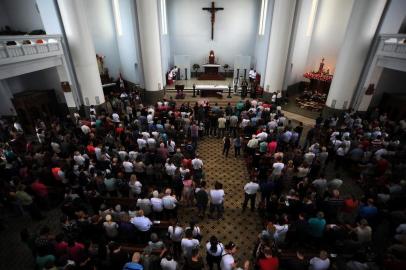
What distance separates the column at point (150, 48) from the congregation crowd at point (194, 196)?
17.4ft

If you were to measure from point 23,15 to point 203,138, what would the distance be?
11.7m

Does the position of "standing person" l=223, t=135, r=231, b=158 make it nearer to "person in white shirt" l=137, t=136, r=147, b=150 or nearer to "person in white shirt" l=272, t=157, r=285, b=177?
"person in white shirt" l=272, t=157, r=285, b=177

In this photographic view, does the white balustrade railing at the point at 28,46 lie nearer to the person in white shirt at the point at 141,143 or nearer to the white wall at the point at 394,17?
the person in white shirt at the point at 141,143

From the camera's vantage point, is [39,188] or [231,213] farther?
[231,213]

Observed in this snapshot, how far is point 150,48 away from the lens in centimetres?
1480

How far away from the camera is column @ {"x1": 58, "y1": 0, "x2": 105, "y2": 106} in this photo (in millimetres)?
11133

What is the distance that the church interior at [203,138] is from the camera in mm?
5387

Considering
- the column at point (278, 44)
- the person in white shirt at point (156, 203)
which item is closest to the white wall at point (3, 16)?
the person in white shirt at point (156, 203)

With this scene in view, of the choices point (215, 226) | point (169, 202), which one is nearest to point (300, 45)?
point (215, 226)

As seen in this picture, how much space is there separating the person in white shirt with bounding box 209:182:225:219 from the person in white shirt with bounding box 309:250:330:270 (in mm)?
2580

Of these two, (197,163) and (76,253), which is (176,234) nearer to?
(76,253)

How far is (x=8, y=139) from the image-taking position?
10.2 meters

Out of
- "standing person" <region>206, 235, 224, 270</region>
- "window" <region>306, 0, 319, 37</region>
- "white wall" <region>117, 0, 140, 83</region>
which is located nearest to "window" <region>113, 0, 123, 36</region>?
"white wall" <region>117, 0, 140, 83</region>

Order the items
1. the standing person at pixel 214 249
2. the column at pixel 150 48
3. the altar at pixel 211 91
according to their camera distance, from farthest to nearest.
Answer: the altar at pixel 211 91
the column at pixel 150 48
the standing person at pixel 214 249
